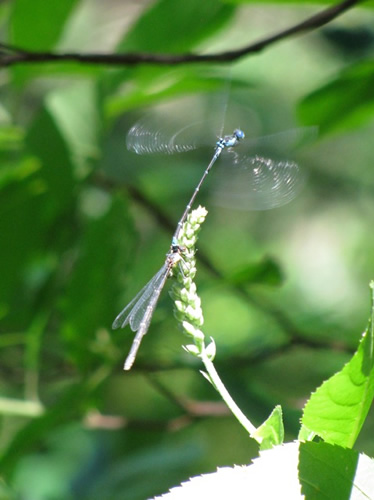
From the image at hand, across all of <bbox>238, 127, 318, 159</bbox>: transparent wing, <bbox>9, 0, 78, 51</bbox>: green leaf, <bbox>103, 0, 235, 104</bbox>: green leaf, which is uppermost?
<bbox>9, 0, 78, 51</bbox>: green leaf

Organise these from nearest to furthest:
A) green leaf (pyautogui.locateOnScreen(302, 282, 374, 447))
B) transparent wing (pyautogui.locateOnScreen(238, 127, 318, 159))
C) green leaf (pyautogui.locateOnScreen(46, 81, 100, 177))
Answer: green leaf (pyautogui.locateOnScreen(302, 282, 374, 447)) → transparent wing (pyautogui.locateOnScreen(238, 127, 318, 159)) → green leaf (pyautogui.locateOnScreen(46, 81, 100, 177))

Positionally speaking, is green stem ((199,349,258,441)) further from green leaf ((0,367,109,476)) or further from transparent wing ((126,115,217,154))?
green leaf ((0,367,109,476))

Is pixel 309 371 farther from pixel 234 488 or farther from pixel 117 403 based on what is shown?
pixel 234 488

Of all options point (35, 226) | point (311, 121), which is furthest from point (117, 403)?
point (311, 121)

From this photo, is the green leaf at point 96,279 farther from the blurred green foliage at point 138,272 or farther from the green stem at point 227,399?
the green stem at point 227,399

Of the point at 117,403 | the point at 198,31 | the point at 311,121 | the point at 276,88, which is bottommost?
the point at 117,403

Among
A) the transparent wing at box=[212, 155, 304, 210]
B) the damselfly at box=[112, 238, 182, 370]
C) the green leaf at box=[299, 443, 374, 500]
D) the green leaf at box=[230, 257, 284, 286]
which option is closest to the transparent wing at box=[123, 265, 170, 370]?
the damselfly at box=[112, 238, 182, 370]

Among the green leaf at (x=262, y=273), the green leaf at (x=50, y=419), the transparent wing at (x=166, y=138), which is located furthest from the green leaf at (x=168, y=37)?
the green leaf at (x=50, y=419)

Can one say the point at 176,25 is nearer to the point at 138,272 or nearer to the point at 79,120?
the point at 79,120
